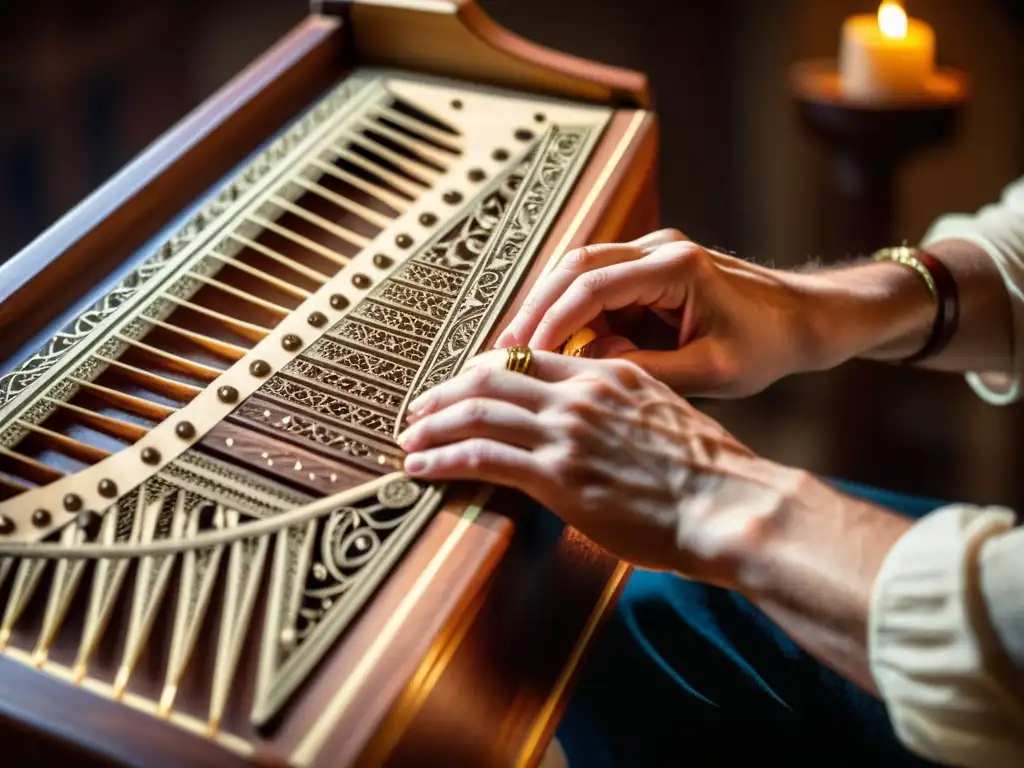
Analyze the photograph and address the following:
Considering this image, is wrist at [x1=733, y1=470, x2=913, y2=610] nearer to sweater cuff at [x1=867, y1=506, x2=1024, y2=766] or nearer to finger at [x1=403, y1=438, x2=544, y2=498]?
sweater cuff at [x1=867, y1=506, x2=1024, y2=766]

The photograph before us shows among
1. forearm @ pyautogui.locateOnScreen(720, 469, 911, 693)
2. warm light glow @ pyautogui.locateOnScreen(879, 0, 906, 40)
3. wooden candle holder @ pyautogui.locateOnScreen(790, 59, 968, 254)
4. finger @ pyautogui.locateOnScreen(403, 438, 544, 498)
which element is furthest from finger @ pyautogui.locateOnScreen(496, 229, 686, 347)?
warm light glow @ pyautogui.locateOnScreen(879, 0, 906, 40)

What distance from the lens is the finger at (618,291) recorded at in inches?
28.7

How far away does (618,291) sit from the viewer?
2.49 feet

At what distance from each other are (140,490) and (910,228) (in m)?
1.70

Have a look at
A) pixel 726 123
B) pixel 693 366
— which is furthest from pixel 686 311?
pixel 726 123

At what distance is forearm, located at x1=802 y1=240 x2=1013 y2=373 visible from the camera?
95cm

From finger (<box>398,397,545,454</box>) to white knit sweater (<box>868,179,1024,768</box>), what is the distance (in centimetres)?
23

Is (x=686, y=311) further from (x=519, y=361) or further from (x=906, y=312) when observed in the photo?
(x=906, y=312)

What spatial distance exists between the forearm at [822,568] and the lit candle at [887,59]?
93cm

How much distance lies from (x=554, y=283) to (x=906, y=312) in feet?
1.44

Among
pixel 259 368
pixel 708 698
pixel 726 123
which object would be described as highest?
pixel 259 368

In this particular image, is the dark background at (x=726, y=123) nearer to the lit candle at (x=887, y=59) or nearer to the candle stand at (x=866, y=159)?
the candle stand at (x=866, y=159)

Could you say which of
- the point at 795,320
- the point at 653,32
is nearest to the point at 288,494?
the point at 795,320

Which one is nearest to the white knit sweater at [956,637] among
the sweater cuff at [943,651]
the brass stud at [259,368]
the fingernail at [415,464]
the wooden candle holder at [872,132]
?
the sweater cuff at [943,651]
